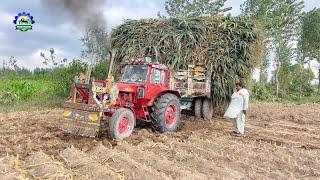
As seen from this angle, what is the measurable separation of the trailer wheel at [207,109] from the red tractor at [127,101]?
1135mm

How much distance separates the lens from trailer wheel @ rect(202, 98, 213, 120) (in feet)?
38.6

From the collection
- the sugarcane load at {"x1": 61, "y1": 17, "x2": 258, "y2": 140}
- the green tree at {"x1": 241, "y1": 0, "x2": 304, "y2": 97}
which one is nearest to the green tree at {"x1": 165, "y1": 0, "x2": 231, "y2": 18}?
the green tree at {"x1": 241, "y1": 0, "x2": 304, "y2": 97}

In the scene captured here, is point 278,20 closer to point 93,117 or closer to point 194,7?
point 194,7

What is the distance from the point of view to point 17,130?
8844mm

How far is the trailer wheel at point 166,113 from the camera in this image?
8.95m

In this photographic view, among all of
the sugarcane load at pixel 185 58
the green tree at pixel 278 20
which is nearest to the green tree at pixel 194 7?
the green tree at pixel 278 20

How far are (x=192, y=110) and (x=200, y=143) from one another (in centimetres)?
392

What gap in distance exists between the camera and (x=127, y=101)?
8898 mm

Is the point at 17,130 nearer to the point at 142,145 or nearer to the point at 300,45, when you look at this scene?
the point at 142,145

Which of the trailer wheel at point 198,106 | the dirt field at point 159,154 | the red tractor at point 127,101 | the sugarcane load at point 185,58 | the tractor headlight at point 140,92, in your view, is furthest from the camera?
the trailer wheel at point 198,106

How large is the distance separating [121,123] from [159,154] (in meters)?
1.41

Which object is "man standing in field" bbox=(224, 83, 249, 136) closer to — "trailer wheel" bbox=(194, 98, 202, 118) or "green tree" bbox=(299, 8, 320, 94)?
"trailer wheel" bbox=(194, 98, 202, 118)

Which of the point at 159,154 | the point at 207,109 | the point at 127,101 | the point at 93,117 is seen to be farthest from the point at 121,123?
the point at 207,109

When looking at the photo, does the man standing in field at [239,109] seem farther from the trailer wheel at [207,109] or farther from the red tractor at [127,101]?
the trailer wheel at [207,109]
